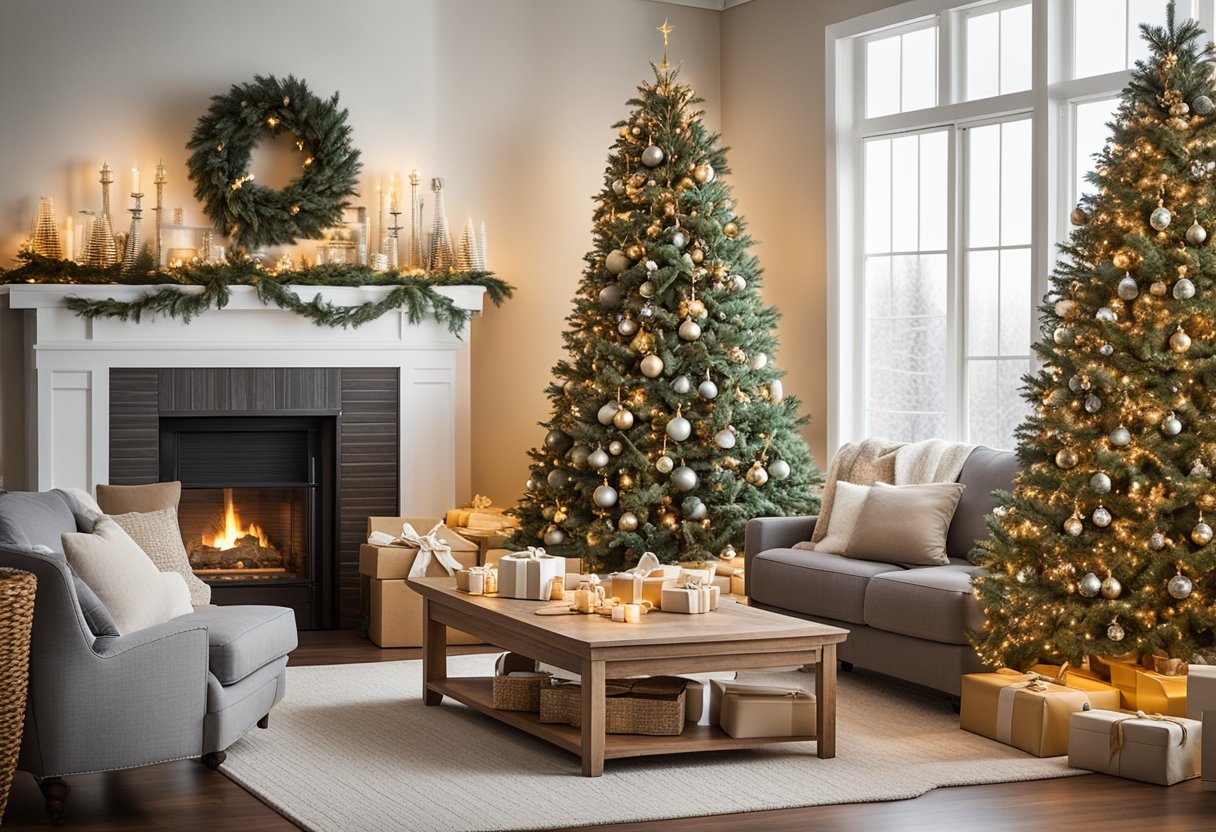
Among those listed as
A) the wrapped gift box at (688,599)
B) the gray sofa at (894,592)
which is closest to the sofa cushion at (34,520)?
the wrapped gift box at (688,599)

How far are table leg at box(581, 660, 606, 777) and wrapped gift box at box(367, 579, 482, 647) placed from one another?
240 cm

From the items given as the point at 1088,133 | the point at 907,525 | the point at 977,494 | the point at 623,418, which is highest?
the point at 1088,133

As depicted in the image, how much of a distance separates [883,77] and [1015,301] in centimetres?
151

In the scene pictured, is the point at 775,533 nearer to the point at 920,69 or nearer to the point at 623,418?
the point at 623,418

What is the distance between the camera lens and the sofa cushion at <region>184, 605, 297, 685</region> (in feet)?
15.2

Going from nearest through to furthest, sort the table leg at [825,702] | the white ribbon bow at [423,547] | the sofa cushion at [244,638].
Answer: the sofa cushion at [244,638]
the table leg at [825,702]
the white ribbon bow at [423,547]

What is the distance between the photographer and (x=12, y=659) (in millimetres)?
4008

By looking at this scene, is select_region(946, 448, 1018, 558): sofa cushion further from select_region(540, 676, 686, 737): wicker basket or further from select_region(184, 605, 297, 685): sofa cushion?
select_region(184, 605, 297, 685): sofa cushion

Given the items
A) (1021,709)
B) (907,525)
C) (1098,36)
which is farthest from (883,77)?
(1021,709)

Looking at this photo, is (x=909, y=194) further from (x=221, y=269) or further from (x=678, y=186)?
(x=221, y=269)

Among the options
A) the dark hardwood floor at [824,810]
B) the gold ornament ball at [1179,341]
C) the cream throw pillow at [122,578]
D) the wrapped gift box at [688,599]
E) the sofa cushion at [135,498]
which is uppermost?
the gold ornament ball at [1179,341]

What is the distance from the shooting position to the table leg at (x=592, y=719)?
4492mm

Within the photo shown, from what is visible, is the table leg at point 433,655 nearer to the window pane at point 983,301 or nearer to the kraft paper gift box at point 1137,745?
the kraft paper gift box at point 1137,745

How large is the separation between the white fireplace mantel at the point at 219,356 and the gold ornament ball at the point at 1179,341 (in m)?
3.68
